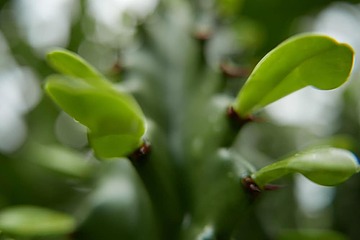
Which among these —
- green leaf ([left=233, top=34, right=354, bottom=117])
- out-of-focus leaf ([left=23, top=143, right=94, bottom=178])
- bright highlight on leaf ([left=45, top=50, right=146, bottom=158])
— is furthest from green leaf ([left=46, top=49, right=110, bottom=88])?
out-of-focus leaf ([left=23, top=143, right=94, bottom=178])

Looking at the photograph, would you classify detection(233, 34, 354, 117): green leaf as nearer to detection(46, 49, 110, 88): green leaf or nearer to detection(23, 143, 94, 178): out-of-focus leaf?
detection(46, 49, 110, 88): green leaf

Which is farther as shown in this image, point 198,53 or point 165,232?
point 198,53

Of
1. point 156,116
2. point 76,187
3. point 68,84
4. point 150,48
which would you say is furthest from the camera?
point 76,187

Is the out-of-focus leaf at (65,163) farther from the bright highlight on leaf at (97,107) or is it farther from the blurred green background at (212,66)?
the bright highlight on leaf at (97,107)

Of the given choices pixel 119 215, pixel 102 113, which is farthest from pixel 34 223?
pixel 102 113

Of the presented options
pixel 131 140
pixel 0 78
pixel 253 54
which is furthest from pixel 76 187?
pixel 131 140

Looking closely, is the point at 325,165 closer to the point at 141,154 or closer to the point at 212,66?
the point at 141,154

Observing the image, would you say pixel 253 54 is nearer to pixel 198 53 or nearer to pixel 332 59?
pixel 198 53
